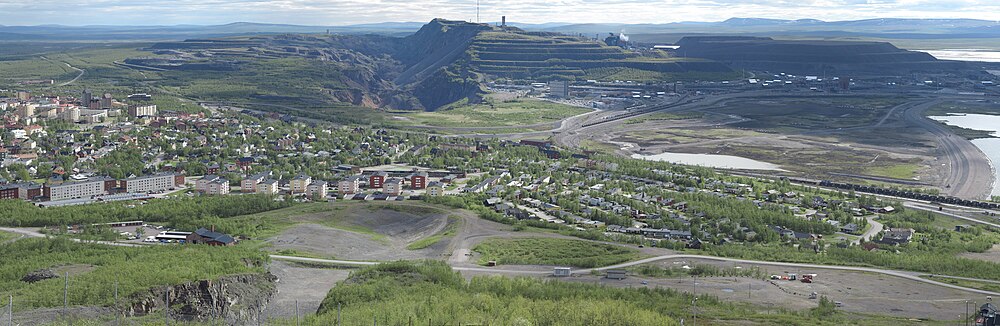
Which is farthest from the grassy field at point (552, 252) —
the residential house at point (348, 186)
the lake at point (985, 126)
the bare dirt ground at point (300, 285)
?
the lake at point (985, 126)

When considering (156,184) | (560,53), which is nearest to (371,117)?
(156,184)

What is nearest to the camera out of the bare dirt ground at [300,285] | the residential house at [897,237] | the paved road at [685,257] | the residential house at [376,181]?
the bare dirt ground at [300,285]

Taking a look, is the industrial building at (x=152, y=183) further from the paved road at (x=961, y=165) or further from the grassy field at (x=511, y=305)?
the paved road at (x=961, y=165)

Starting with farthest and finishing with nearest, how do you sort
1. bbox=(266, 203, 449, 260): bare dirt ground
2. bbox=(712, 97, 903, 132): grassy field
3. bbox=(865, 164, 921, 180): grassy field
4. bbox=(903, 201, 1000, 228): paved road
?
bbox=(712, 97, 903, 132): grassy field < bbox=(865, 164, 921, 180): grassy field < bbox=(903, 201, 1000, 228): paved road < bbox=(266, 203, 449, 260): bare dirt ground

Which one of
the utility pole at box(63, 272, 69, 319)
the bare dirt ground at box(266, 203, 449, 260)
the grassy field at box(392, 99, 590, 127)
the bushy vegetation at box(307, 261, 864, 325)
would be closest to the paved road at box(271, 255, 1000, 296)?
the bare dirt ground at box(266, 203, 449, 260)

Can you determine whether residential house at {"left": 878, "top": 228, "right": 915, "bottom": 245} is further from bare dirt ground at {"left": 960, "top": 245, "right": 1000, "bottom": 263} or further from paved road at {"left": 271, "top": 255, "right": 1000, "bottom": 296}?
paved road at {"left": 271, "top": 255, "right": 1000, "bottom": 296}

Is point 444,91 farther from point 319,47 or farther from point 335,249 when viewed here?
point 335,249

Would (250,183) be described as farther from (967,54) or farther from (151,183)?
(967,54)
